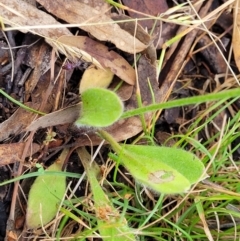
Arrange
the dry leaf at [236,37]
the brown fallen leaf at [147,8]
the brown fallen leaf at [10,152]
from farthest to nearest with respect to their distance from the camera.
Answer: the dry leaf at [236,37] → the brown fallen leaf at [147,8] → the brown fallen leaf at [10,152]

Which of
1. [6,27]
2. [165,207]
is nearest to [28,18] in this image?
[6,27]

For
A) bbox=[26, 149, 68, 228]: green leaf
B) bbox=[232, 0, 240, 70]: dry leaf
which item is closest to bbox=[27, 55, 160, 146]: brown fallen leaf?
bbox=[26, 149, 68, 228]: green leaf

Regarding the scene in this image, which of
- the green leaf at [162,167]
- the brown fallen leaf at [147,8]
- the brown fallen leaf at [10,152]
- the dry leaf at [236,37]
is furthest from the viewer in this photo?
the dry leaf at [236,37]

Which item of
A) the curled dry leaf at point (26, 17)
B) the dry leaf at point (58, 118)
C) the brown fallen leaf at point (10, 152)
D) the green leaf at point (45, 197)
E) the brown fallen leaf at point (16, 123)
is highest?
the curled dry leaf at point (26, 17)

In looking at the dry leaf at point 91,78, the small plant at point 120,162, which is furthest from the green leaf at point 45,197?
the dry leaf at point 91,78

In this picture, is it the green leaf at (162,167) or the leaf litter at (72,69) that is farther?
the leaf litter at (72,69)

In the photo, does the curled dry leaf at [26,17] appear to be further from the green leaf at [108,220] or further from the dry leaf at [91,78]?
the green leaf at [108,220]

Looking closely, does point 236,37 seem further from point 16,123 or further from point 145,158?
point 16,123

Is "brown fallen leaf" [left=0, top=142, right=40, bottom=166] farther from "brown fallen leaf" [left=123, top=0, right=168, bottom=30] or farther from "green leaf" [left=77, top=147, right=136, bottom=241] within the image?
"brown fallen leaf" [left=123, top=0, right=168, bottom=30]
